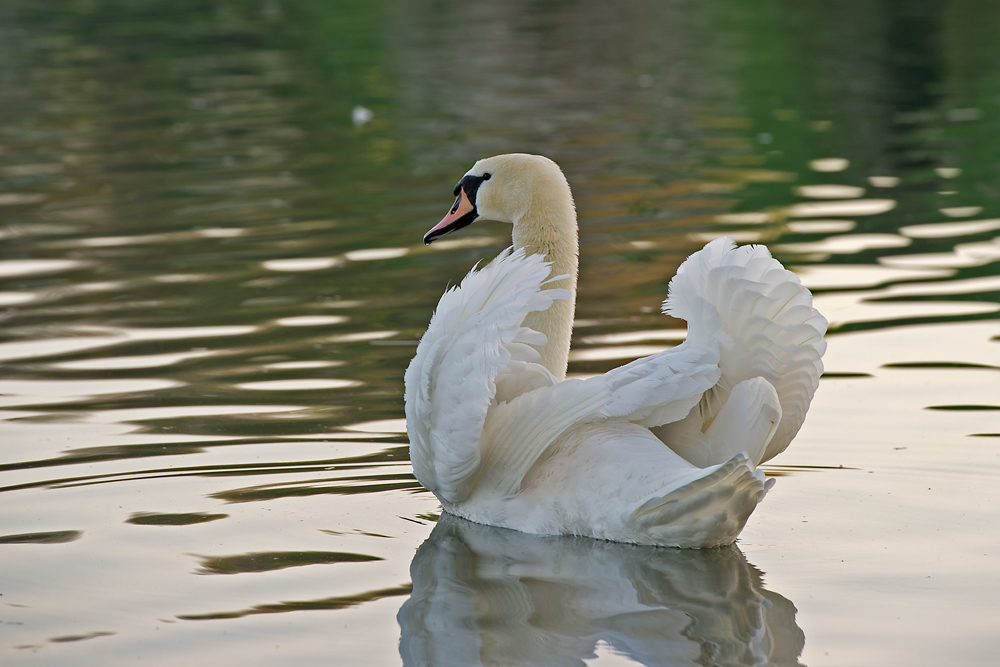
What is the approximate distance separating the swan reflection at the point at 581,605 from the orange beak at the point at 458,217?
1.53 meters

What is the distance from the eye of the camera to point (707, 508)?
4484mm

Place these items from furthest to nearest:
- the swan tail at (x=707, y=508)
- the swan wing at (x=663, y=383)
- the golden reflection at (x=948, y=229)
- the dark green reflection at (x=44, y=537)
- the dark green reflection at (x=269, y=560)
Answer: the golden reflection at (x=948, y=229) < the dark green reflection at (x=44, y=537) < the dark green reflection at (x=269, y=560) < the swan wing at (x=663, y=383) < the swan tail at (x=707, y=508)

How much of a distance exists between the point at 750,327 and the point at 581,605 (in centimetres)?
118

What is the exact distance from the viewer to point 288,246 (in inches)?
418

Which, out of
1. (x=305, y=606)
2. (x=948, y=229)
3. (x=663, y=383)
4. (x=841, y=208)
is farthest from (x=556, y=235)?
(x=841, y=208)

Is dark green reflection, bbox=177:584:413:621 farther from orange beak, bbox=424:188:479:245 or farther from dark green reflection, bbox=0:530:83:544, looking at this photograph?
orange beak, bbox=424:188:479:245

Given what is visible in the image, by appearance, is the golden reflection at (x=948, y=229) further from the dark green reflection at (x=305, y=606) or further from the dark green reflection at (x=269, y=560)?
the dark green reflection at (x=305, y=606)

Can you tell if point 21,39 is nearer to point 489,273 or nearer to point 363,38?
point 363,38

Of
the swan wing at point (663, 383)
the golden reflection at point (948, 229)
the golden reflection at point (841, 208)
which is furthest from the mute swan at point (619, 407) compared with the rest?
the golden reflection at point (841, 208)

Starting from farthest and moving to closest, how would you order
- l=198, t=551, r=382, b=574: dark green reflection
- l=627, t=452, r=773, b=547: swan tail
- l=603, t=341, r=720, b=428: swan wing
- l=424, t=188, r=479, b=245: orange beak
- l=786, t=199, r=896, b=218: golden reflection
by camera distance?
1. l=786, t=199, r=896, b=218: golden reflection
2. l=424, t=188, r=479, b=245: orange beak
3. l=198, t=551, r=382, b=574: dark green reflection
4. l=603, t=341, r=720, b=428: swan wing
5. l=627, t=452, r=773, b=547: swan tail

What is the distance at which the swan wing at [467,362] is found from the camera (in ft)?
15.4

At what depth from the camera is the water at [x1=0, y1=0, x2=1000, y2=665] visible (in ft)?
14.2

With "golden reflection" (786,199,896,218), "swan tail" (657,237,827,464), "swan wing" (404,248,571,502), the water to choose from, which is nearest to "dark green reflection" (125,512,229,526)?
the water

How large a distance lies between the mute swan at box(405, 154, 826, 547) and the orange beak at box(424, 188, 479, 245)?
1060mm
